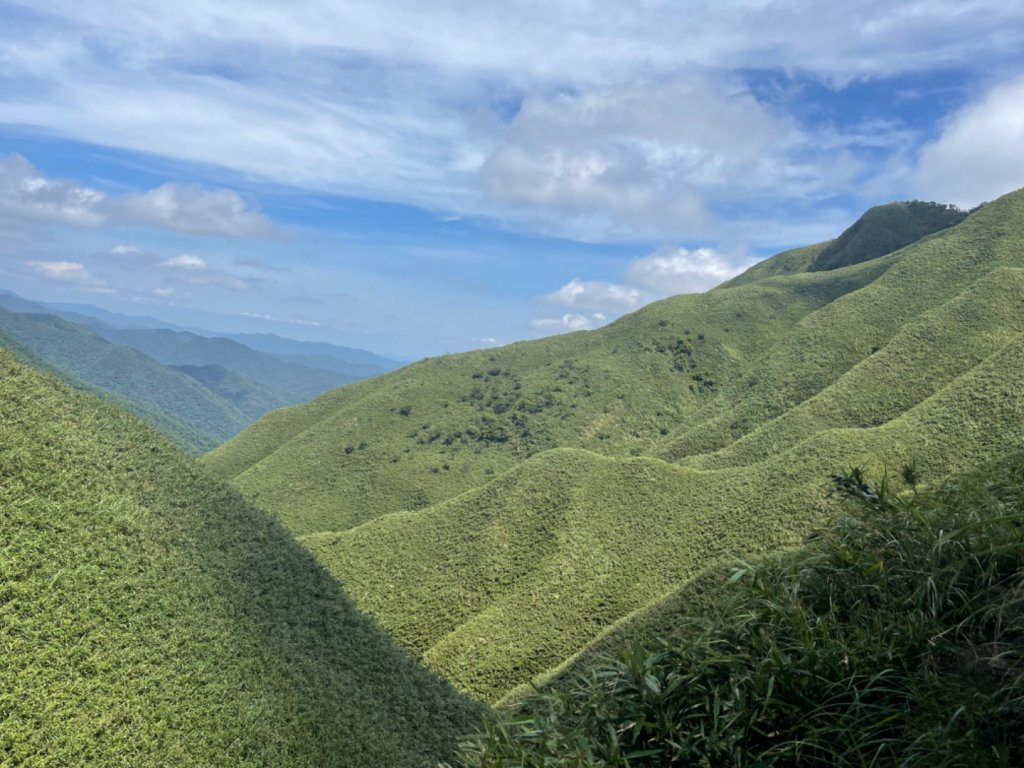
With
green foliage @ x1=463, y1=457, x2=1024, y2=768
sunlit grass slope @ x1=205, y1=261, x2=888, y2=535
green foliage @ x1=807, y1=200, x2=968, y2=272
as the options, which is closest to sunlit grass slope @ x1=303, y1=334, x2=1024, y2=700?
sunlit grass slope @ x1=205, y1=261, x2=888, y2=535

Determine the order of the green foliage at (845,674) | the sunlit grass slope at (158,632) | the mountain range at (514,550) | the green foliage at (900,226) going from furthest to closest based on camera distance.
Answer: the green foliage at (900,226)
the sunlit grass slope at (158,632)
the mountain range at (514,550)
the green foliage at (845,674)

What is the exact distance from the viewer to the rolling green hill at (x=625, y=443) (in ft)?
199

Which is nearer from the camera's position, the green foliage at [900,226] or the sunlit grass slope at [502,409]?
the sunlit grass slope at [502,409]

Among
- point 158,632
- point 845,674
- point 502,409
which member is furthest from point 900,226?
point 845,674

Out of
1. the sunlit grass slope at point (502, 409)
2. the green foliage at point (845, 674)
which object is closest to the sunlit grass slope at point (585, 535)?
the sunlit grass slope at point (502, 409)

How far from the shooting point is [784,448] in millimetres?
81312

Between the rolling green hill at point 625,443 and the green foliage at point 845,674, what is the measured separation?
12.4 meters

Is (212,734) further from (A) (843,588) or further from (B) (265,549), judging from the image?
(A) (843,588)

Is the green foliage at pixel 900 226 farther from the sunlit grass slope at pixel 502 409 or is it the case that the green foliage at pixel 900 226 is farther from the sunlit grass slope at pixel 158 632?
the sunlit grass slope at pixel 158 632

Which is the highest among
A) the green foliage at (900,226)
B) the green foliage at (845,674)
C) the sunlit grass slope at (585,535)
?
the green foliage at (900,226)

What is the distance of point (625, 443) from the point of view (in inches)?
5261

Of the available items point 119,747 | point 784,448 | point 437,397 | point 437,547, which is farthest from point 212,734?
point 437,397

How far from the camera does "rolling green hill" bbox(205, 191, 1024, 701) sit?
199 feet

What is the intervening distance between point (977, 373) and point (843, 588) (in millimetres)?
72623
